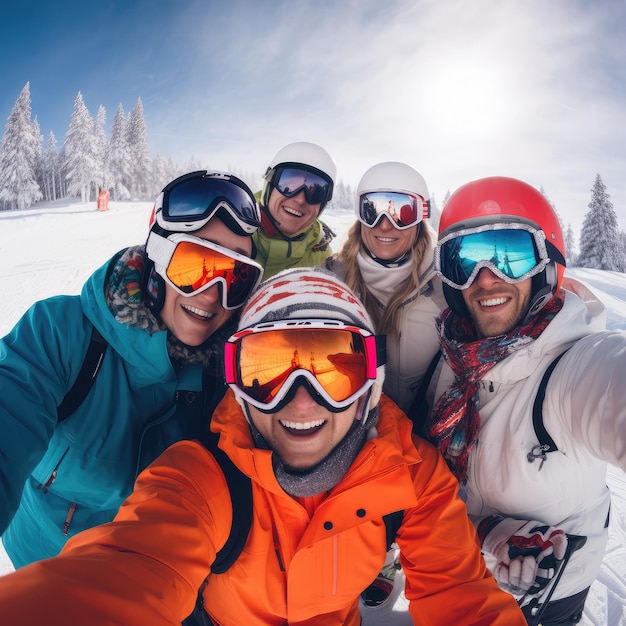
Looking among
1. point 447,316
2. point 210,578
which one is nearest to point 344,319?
point 447,316

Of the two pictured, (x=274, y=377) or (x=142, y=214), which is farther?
(x=142, y=214)

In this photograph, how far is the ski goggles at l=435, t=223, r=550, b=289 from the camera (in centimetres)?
225

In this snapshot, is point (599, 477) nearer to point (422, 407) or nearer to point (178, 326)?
point (422, 407)

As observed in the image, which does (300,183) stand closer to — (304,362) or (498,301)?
(498,301)

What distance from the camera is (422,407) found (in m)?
2.65

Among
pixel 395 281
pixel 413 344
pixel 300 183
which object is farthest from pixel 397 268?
pixel 300 183

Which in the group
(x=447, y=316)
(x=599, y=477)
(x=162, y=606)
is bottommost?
(x=599, y=477)

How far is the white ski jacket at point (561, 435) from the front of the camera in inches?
62.4

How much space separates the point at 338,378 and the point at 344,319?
1.09 ft

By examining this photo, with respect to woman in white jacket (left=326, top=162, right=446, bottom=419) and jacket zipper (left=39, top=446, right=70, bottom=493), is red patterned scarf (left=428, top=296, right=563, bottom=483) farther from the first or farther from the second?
jacket zipper (left=39, top=446, right=70, bottom=493)

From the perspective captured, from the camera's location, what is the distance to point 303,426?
190 centimetres

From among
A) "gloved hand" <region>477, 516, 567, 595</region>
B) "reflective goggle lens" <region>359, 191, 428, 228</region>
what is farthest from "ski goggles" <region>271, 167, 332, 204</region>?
"gloved hand" <region>477, 516, 567, 595</region>

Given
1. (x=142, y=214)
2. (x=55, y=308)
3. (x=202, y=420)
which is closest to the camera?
(x=55, y=308)

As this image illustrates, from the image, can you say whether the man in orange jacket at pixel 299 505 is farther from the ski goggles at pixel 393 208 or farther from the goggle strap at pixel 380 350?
the ski goggles at pixel 393 208
